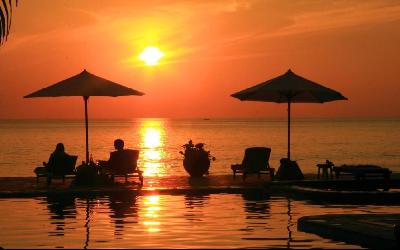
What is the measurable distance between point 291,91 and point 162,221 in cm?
847

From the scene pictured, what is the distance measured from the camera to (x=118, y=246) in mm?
11719

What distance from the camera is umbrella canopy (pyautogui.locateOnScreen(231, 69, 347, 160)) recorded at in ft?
71.8

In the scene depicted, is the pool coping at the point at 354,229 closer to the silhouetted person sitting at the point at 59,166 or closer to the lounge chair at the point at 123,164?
the lounge chair at the point at 123,164

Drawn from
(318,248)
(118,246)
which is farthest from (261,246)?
(118,246)

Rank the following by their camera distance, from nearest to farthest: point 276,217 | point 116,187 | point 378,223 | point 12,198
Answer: point 378,223, point 276,217, point 12,198, point 116,187

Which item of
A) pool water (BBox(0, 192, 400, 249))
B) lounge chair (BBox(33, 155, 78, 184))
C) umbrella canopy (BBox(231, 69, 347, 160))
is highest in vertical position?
umbrella canopy (BBox(231, 69, 347, 160))

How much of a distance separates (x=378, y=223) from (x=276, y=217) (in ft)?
9.31

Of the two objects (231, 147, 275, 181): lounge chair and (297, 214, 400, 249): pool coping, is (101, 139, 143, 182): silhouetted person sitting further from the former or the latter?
(297, 214, 400, 249): pool coping

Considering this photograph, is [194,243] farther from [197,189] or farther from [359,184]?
[359,184]

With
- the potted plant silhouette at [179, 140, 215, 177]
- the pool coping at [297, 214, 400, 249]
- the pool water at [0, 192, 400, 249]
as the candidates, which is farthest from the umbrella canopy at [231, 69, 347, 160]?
the pool coping at [297, 214, 400, 249]

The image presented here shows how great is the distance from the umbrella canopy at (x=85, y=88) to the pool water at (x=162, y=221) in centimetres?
358

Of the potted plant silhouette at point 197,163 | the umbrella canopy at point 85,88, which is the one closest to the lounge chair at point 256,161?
the potted plant silhouette at point 197,163

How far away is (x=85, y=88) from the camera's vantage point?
71.1 feet

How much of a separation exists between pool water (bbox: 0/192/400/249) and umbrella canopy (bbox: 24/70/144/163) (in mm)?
3577
